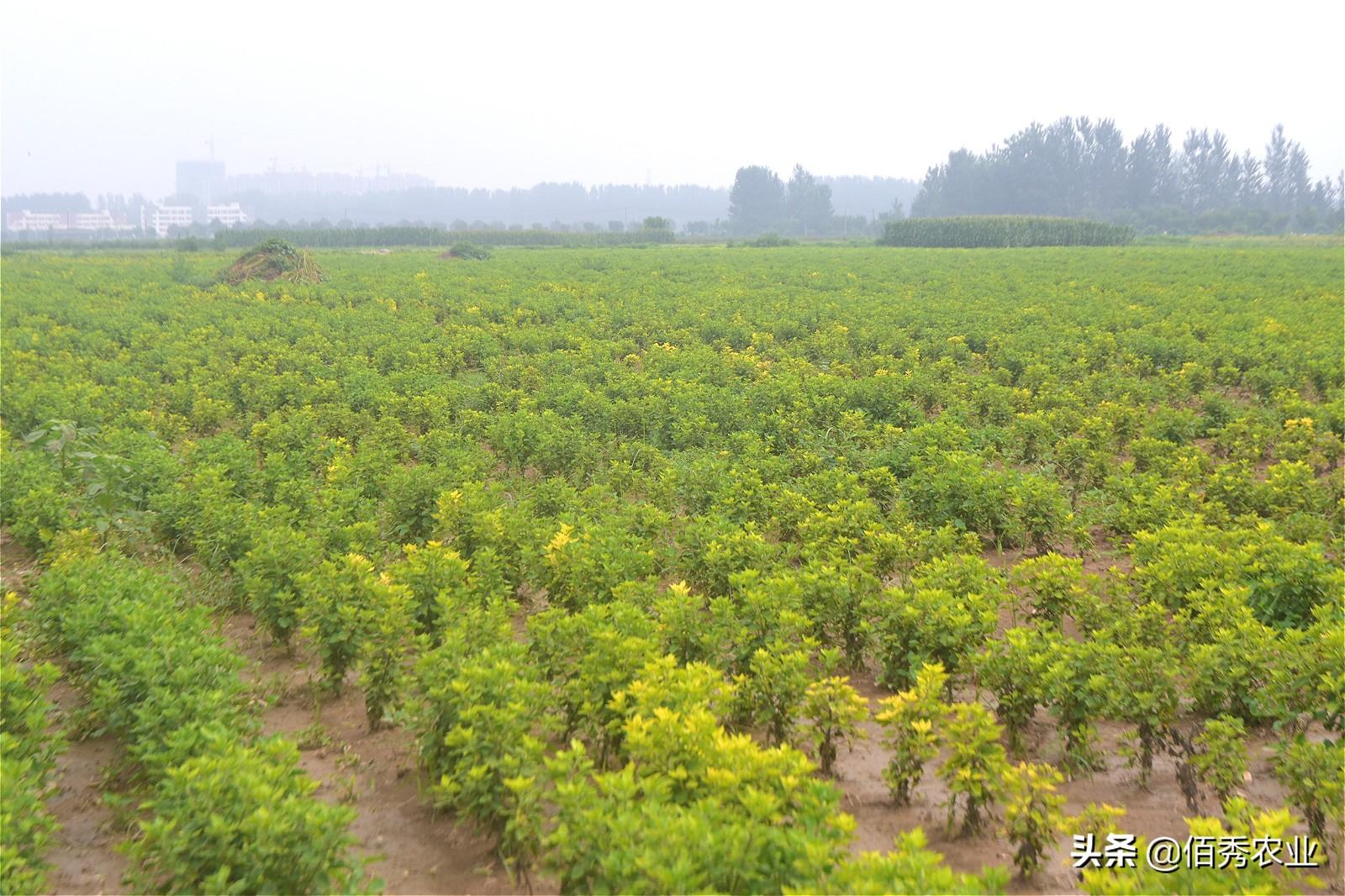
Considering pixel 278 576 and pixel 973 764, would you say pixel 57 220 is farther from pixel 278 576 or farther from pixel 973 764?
pixel 973 764

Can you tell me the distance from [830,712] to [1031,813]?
1012mm

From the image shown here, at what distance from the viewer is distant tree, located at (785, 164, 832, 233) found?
4471 inches

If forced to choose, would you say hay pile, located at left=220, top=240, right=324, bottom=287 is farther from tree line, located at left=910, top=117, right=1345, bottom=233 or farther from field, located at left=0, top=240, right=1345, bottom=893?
tree line, located at left=910, top=117, right=1345, bottom=233

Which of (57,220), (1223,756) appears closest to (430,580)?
(1223,756)

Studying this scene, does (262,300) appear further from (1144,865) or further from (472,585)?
(1144,865)

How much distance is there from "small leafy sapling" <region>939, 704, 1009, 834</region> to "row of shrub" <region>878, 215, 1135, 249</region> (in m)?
58.2

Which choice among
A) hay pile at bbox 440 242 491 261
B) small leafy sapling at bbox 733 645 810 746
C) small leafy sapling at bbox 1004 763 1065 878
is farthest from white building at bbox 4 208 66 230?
small leafy sapling at bbox 1004 763 1065 878

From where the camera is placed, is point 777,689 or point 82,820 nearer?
point 82,820

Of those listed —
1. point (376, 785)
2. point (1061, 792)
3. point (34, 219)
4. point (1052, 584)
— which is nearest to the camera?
point (1061, 792)

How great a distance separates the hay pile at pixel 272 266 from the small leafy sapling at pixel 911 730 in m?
26.1

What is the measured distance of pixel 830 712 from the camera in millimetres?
4043

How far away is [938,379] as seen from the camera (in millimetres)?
12484

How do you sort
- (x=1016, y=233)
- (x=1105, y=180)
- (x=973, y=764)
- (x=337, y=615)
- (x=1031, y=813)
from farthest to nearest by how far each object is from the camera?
(x=1105, y=180) → (x=1016, y=233) → (x=337, y=615) → (x=973, y=764) → (x=1031, y=813)

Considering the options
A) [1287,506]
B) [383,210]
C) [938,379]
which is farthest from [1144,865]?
[383,210]
